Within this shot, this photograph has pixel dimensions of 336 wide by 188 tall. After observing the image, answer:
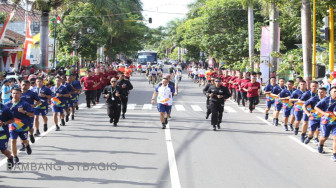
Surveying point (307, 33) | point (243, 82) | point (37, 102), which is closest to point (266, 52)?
point (243, 82)

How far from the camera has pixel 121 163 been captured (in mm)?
9227

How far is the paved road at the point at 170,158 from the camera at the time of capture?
26.0 ft

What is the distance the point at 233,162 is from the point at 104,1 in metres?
21.1

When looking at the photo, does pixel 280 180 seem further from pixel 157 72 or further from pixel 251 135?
pixel 157 72

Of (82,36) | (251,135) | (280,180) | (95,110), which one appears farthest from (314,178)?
(82,36)

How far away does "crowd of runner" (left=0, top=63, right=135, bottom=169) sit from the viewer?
28.9ft

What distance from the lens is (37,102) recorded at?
10.7 metres

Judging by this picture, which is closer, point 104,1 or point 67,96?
point 67,96

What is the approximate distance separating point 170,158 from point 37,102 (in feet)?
11.4

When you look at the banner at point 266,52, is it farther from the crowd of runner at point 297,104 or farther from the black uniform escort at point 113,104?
the black uniform escort at point 113,104

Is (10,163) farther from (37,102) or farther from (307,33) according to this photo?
(307,33)

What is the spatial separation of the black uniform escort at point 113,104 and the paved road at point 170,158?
1.39 ft

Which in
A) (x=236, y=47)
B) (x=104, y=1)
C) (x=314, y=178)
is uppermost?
(x=104, y=1)

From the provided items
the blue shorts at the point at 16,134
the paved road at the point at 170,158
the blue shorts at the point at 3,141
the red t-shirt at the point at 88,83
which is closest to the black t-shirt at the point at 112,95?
the paved road at the point at 170,158
